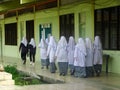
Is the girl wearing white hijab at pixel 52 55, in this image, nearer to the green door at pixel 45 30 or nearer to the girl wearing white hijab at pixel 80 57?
the girl wearing white hijab at pixel 80 57

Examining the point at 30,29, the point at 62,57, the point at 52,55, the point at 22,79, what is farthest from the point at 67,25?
the point at 30,29

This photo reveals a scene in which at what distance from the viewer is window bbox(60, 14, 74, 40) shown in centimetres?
2217

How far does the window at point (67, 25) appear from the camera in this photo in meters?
22.2

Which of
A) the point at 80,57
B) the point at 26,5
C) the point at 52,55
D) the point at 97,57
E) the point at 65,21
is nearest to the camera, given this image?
the point at 80,57

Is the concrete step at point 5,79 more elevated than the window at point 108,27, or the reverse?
the window at point 108,27

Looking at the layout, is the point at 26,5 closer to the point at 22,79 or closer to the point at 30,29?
the point at 30,29

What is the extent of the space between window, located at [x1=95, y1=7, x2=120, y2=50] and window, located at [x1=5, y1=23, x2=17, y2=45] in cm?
1496

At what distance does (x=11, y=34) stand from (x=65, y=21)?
12.2m

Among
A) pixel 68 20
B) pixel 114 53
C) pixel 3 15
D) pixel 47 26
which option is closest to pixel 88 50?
pixel 114 53

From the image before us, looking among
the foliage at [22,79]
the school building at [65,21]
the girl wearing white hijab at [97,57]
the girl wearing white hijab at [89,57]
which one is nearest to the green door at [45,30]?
the school building at [65,21]

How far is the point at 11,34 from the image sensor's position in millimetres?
34156

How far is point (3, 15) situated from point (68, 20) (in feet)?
42.4

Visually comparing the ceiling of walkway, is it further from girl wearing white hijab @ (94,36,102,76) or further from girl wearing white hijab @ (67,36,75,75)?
girl wearing white hijab @ (94,36,102,76)

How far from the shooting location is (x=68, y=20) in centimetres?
2248
